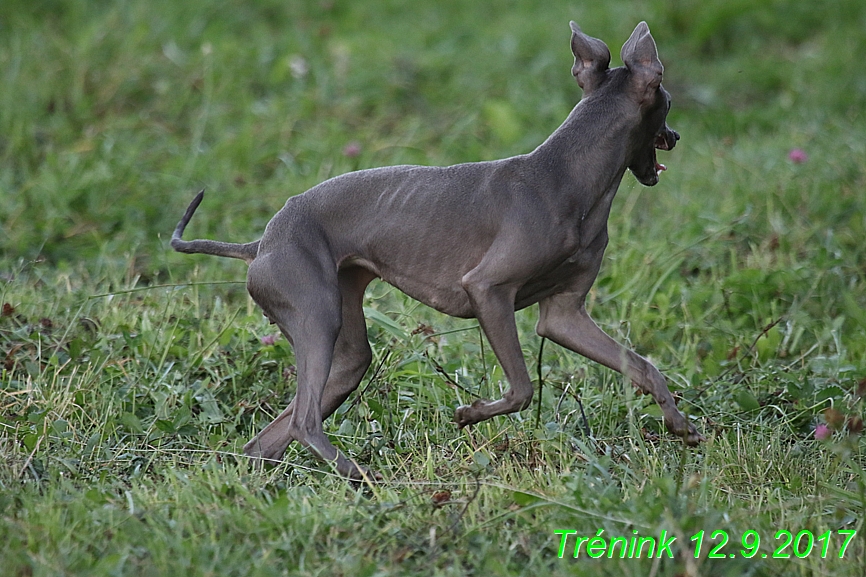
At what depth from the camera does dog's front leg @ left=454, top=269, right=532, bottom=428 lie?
3504 millimetres

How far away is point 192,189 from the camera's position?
667 centimetres

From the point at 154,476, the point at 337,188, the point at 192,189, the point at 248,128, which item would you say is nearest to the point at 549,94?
the point at 248,128

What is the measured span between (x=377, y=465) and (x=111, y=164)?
3.75 metres

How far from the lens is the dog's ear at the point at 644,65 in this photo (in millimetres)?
3539

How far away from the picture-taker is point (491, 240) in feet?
11.8

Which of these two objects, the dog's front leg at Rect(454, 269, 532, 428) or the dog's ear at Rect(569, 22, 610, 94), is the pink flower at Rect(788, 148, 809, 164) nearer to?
the dog's ear at Rect(569, 22, 610, 94)

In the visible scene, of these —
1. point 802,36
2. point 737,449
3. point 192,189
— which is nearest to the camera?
point 737,449

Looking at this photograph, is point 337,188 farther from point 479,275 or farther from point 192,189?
point 192,189

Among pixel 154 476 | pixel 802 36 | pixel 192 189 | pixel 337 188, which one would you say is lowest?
pixel 154 476

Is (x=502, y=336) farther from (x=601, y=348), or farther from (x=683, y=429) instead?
(x=683, y=429)

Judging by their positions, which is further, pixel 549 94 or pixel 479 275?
pixel 549 94

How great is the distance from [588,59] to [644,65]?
0.66ft

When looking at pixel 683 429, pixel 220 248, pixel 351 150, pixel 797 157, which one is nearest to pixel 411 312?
pixel 220 248

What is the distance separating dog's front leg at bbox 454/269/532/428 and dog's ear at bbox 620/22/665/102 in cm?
82
